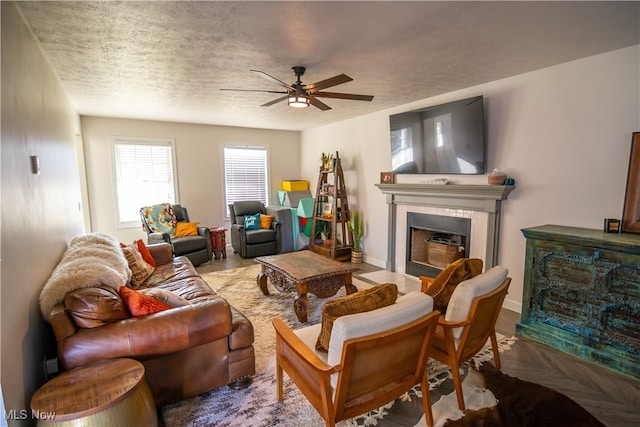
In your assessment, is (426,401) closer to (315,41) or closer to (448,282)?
(448,282)

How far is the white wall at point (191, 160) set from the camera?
16.9 feet

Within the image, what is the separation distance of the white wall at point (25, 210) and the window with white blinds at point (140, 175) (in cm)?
286

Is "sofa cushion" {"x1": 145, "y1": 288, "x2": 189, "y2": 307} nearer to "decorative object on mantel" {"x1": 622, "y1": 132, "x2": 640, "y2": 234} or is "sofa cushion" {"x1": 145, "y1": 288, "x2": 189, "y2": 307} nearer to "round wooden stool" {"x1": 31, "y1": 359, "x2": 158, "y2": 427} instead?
"round wooden stool" {"x1": 31, "y1": 359, "x2": 158, "y2": 427}

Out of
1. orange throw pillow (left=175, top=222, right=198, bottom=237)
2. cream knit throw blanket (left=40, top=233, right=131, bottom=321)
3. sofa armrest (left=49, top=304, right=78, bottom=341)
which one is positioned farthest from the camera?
orange throw pillow (left=175, top=222, right=198, bottom=237)

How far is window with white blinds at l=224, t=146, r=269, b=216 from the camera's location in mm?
6320

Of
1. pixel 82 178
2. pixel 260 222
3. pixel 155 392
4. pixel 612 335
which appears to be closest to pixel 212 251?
pixel 260 222

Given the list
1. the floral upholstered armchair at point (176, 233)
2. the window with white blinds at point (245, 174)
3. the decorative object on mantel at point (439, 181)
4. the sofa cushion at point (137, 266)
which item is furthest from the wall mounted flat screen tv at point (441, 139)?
the sofa cushion at point (137, 266)

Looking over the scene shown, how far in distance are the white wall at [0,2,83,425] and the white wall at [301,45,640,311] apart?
3.93 m

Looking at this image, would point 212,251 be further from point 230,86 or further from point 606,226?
point 606,226

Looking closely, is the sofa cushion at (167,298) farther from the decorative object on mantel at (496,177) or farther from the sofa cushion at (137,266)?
the decorative object on mantel at (496,177)

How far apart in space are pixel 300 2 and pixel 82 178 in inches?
195

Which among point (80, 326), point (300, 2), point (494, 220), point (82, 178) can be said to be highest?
point (300, 2)

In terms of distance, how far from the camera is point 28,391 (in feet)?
5.23

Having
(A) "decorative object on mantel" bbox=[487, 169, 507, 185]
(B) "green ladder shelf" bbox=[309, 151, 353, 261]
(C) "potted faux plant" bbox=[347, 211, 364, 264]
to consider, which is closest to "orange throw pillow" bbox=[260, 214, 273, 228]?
(B) "green ladder shelf" bbox=[309, 151, 353, 261]
